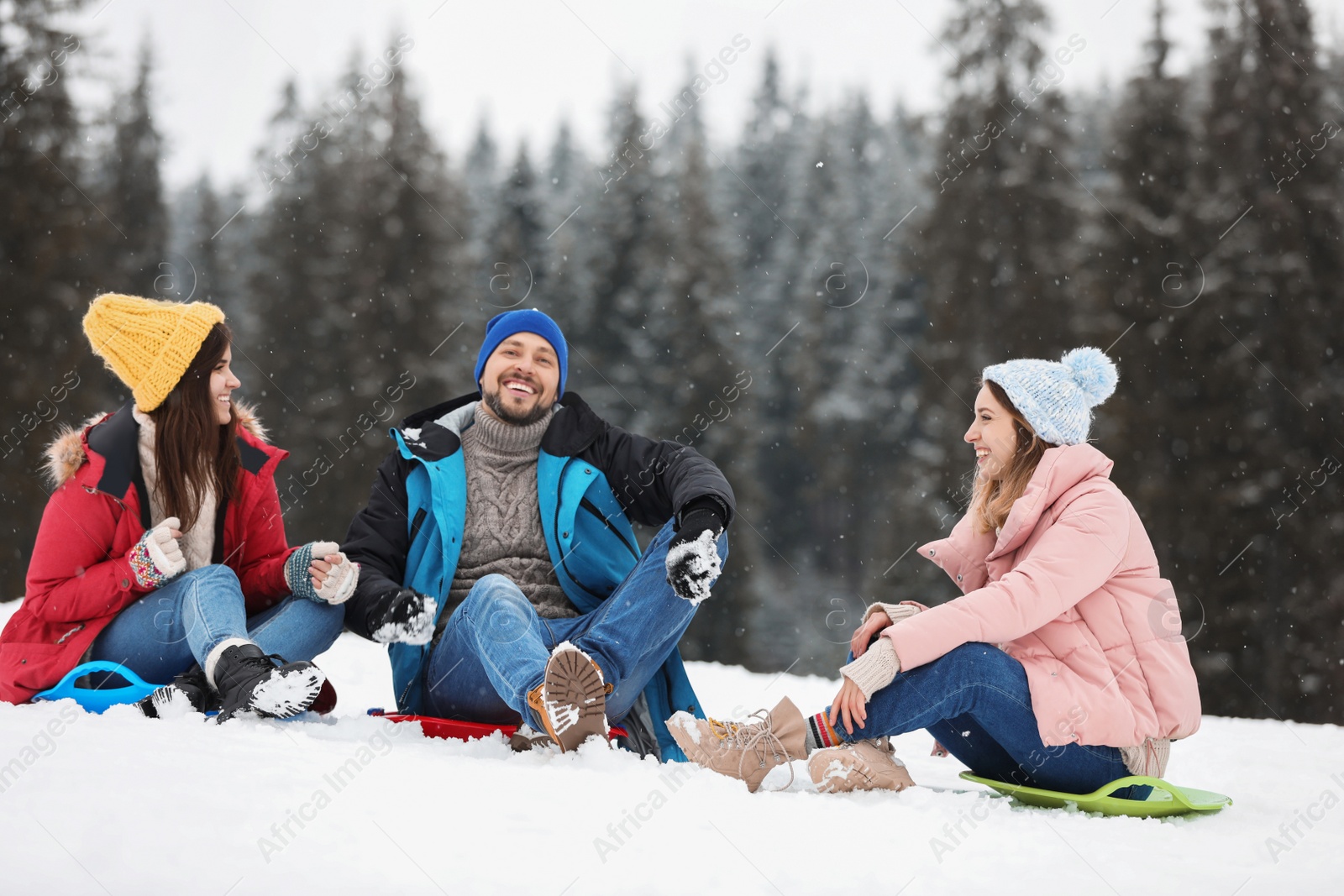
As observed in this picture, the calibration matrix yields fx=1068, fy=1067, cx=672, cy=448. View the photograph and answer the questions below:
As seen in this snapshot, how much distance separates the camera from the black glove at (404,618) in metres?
3.02

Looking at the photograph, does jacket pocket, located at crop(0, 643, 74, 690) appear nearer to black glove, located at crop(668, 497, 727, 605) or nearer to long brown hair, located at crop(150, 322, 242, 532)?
long brown hair, located at crop(150, 322, 242, 532)

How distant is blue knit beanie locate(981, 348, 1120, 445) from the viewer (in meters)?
2.91

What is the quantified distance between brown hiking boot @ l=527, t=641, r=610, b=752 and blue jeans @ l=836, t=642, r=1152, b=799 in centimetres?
64

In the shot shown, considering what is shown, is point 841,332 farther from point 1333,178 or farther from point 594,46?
point 1333,178

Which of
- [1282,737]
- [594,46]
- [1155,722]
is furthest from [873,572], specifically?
[1155,722]

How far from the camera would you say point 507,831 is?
2.05 metres

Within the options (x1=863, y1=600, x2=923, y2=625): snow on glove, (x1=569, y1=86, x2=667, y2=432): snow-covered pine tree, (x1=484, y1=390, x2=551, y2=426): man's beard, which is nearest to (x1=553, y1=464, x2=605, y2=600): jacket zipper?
(x1=484, y1=390, x2=551, y2=426): man's beard

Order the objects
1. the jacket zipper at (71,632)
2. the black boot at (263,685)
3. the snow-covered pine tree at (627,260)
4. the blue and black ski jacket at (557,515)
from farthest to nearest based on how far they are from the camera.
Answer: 1. the snow-covered pine tree at (627,260)
2. the blue and black ski jacket at (557,515)
3. the jacket zipper at (71,632)
4. the black boot at (263,685)

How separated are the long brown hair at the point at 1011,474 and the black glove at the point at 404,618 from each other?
1584mm

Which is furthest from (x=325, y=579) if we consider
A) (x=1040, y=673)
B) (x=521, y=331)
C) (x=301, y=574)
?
(x=1040, y=673)

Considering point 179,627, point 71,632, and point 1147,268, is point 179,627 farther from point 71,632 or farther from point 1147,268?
point 1147,268

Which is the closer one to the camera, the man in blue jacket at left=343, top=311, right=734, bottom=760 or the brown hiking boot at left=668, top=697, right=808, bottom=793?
the brown hiking boot at left=668, top=697, right=808, bottom=793

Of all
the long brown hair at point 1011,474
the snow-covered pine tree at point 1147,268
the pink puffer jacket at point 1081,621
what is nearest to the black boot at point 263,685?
the pink puffer jacket at point 1081,621

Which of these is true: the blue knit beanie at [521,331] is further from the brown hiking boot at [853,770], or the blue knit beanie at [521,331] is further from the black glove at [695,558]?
the brown hiking boot at [853,770]
